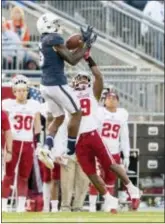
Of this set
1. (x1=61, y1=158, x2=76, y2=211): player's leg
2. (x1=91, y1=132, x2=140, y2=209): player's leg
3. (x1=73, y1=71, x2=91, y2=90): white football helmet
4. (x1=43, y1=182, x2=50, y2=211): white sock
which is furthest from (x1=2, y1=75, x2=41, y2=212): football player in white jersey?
(x1=91, y1=132, x2=140, y2=209): player's leg

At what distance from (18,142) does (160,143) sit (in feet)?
10.8

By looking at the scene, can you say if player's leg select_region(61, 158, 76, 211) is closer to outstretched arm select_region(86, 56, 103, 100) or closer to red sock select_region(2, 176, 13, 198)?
red sock select_region(2, 176, 13, 198)

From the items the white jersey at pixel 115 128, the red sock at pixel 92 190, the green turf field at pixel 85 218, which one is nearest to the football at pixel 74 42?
the green turf field at pixel 85 218

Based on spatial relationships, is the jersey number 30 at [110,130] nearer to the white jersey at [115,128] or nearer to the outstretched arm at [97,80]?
the white jersey at [115,128]

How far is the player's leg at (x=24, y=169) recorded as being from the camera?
15836 mm

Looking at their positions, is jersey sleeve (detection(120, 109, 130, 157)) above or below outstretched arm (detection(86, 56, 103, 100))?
below

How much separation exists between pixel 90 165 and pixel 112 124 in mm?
2284

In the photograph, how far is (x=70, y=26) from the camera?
22000mm

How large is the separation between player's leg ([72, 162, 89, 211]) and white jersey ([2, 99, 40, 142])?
0.86 m

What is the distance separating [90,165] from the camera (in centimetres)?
1403

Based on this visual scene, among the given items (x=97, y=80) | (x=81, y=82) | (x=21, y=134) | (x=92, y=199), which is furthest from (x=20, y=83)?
(x=97, y=80)

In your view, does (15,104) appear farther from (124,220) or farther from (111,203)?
(124,220)

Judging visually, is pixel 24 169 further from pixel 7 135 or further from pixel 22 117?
pixel 7 135

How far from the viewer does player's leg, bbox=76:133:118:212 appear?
13.9 m
